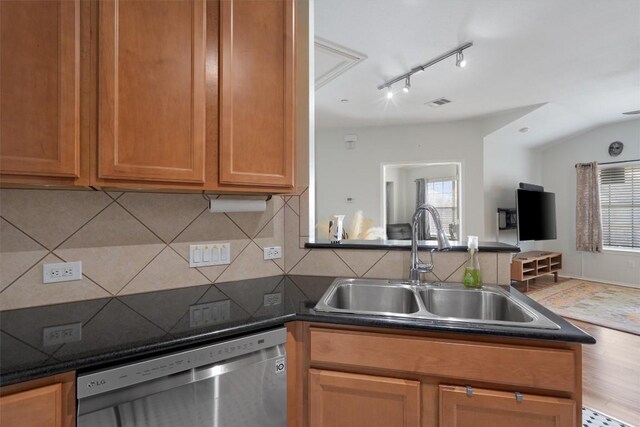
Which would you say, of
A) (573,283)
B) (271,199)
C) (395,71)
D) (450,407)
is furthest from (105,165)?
(573,283)

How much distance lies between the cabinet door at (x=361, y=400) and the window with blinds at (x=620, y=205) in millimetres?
6541

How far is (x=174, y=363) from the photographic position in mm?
955

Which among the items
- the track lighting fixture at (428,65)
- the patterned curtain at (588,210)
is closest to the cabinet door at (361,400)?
the track lighting fixture at (428,65)

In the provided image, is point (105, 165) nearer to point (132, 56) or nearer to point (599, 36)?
point (132, 56)

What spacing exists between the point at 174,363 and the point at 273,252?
0.91 metres

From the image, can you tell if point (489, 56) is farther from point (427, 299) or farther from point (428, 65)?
point (427, 299)

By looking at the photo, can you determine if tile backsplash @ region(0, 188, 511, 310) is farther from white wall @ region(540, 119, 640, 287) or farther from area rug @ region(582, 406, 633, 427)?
white wall @ region(540, 119, 640, 287)

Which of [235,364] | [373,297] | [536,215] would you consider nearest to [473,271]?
[373,297]

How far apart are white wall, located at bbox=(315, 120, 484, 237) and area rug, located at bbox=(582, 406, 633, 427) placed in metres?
3.06

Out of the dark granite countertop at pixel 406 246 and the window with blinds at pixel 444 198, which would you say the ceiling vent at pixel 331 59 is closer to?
the dark granite countertop at pixel 406 246

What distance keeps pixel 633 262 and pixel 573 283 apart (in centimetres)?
96

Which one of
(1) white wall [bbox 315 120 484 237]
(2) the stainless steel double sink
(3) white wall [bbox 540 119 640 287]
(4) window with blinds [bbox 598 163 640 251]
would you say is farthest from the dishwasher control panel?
(4) window with blinds [bbox 598 163 640 251]

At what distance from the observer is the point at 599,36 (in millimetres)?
2539

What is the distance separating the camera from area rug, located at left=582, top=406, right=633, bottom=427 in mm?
1827
